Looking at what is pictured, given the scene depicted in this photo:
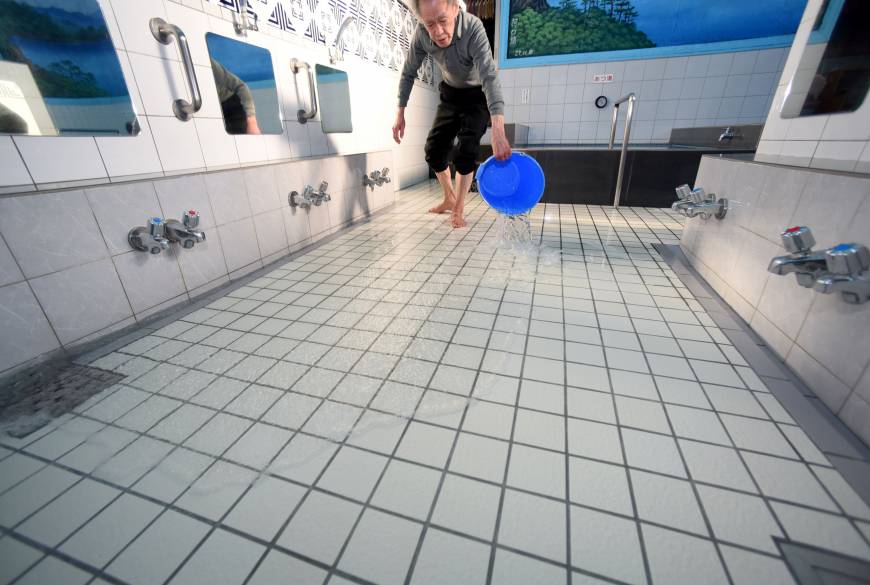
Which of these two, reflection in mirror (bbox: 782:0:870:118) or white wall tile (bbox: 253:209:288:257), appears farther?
white wall tile (bbox: 253:209:288:257)

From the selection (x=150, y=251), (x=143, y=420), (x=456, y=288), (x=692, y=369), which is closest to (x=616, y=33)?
(x=456, y=288)

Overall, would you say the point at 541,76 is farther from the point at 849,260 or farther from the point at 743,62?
the point at 849,260

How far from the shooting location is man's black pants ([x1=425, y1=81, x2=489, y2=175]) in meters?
2.74

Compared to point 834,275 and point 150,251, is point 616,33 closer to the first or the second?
point 834,275

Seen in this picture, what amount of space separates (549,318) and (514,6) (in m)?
5.87

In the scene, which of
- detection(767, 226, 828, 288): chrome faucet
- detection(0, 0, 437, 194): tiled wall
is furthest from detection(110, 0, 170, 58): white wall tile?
detection(767, 226, 828, 288): chrome faucet

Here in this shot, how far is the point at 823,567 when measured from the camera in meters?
0.67

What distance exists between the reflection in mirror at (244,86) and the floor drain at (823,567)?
287 centimetres

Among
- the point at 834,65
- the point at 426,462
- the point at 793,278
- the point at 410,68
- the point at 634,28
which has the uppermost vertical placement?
the point at 634,28

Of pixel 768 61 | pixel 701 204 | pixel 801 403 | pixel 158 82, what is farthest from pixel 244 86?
pixel 768 61

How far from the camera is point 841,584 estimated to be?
645 mm

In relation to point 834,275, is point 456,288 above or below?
below

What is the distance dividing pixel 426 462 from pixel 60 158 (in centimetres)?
185

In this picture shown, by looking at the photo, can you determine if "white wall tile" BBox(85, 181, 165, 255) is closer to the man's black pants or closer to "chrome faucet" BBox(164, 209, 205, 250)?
"chrome faucet" BBox(164, 209, 205, 250)
